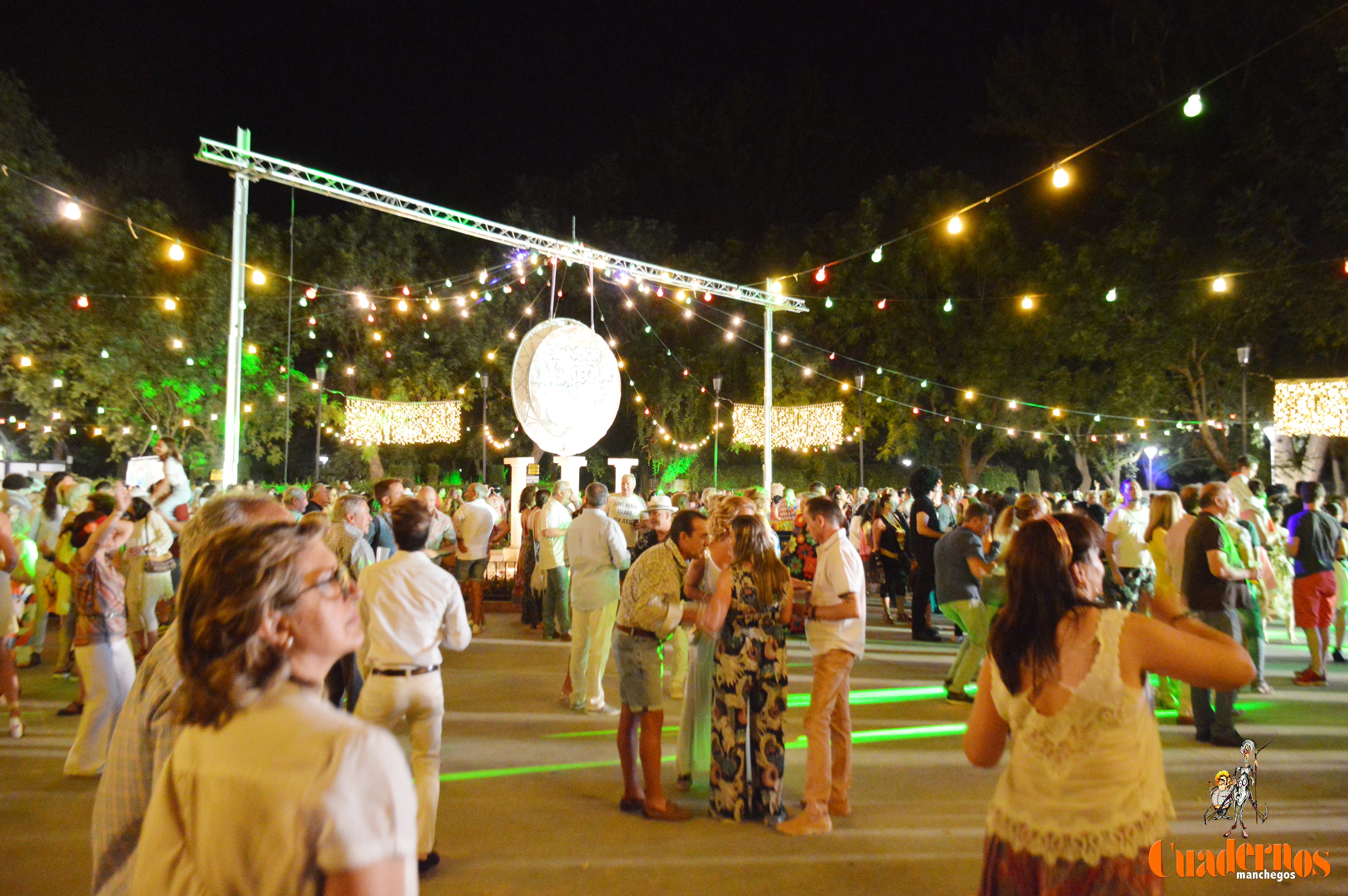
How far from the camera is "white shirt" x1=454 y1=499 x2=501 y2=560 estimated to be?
9.51 meters

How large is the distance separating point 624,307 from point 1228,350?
18.2 metres

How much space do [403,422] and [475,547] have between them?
372 inches

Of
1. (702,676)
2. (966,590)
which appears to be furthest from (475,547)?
(966,590)

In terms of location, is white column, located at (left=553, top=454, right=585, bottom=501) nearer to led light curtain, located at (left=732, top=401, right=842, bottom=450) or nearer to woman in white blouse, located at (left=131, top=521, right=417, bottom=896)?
led light curtain, located at (left=732, top=401, right=842, bottom=450)

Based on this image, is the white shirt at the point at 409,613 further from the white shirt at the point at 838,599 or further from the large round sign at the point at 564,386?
the large round sign at the point at 564,386

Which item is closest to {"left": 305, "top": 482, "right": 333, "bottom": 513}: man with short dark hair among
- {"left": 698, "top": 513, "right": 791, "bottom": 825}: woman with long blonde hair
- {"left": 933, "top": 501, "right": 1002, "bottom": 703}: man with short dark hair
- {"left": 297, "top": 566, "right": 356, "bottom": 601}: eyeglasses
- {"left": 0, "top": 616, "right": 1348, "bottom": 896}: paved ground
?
{"left": 0, "top": 616, "right": 1348, "bottom": 896}: paved ground

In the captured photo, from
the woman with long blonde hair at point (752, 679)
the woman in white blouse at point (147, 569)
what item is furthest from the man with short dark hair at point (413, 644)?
the woman in white blouse at point (147, 569)

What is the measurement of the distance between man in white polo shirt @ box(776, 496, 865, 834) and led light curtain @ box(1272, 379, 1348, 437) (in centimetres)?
1406

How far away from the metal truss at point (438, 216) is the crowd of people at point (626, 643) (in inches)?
146

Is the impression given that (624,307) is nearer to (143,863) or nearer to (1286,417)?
(1286,417)

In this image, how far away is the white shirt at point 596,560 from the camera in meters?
6.21

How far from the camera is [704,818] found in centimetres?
429

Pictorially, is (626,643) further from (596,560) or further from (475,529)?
(475,529)

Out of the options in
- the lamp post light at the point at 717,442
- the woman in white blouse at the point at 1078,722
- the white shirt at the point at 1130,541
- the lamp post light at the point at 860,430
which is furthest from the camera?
the lamp post light at the point at 717,442
